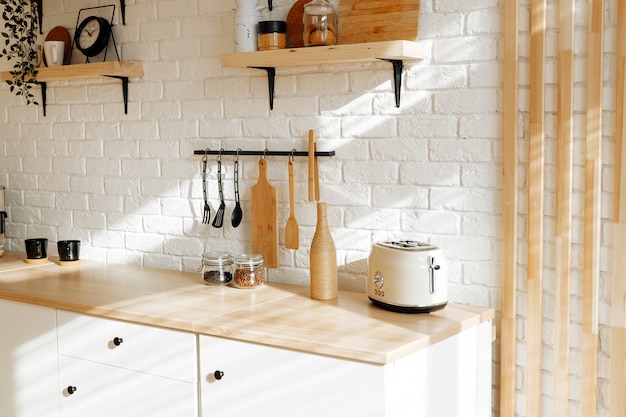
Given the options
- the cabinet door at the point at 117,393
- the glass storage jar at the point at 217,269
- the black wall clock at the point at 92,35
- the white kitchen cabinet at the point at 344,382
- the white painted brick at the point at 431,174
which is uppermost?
the black wall clock at the point at 92,35

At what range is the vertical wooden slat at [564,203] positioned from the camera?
2.21 metres

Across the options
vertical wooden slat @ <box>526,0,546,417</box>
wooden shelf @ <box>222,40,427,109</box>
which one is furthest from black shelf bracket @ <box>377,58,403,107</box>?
vertical wooden slat @ <box>526,0,546,417</box>

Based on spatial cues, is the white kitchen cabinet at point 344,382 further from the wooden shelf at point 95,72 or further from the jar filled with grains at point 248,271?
the wooden shelf at point 95,72

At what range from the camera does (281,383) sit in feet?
6.97

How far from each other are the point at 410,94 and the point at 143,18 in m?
1.21

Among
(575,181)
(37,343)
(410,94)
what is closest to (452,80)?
(410,94)

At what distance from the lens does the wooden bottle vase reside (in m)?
2.48

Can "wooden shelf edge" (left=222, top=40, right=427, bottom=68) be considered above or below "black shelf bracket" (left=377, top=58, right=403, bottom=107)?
above

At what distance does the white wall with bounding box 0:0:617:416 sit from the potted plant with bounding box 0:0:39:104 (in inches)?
4.0

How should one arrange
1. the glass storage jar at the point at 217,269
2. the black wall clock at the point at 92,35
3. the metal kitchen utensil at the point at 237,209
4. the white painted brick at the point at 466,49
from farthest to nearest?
the black wall clock at the point at 92,35, the metal kitchen utensil at the point at 237,209, the glass storage jar at the point at 217,269, the white painted brick at the point at 466,49

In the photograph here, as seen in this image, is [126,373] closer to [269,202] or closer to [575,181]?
[269,202]

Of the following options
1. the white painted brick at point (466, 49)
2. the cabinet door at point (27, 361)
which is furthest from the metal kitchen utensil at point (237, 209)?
the white painted brick at point (466, 49)

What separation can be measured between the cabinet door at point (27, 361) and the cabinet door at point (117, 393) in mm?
70

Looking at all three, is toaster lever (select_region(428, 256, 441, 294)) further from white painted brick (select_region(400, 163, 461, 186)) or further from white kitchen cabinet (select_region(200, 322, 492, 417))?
white painted brick (select_region(400, 163, 461, 186))
